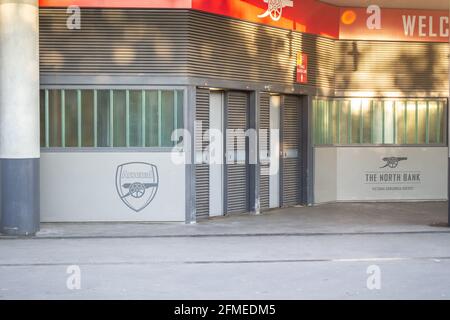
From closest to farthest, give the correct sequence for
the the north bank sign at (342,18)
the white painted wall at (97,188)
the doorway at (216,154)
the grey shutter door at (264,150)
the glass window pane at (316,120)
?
the white painted wall at (97,188) → the doorway at (216,154) → the the north bank sign at (342,18) → the grey shutter door at (264,150) → the glass window pane at (316,120)

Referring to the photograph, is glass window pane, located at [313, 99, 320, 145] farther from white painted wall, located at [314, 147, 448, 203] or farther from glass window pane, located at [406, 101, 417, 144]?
glass window pane, located at [406, 101, 417, 144]

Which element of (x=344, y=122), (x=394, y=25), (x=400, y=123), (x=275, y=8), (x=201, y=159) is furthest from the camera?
(x=400, y=123)

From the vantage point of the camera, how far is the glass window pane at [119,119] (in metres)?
16.0

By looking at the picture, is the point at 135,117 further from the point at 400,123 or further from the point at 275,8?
the point at 400,123

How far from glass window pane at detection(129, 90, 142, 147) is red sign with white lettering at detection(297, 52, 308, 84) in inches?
180

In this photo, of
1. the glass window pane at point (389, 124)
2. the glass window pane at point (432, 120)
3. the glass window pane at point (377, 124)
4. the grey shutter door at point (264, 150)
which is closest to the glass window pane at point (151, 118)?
the grey shutter door at point (264, 150)

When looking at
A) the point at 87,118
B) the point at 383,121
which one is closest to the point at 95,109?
the point at 87,118

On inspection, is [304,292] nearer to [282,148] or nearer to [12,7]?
[12,7]

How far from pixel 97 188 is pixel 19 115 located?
2448 mm

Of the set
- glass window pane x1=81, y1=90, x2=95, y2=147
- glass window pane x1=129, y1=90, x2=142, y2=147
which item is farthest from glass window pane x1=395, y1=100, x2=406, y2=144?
glass window pane x1=81, y1=90, x2=95, y2=147

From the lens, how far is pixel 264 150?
18641 mm

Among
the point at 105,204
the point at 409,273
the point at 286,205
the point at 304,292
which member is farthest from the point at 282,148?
the point at 304,292

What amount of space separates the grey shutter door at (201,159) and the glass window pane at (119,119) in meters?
1.42

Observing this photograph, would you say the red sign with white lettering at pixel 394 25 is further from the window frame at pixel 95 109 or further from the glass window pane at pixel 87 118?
the glass window pane at pixel 87 118
